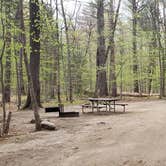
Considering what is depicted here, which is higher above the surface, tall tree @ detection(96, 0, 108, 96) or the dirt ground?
tall tree @ detection(96, 0, 108, 96)

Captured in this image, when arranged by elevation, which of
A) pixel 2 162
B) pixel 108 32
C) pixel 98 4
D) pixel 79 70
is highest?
pixel 98 4

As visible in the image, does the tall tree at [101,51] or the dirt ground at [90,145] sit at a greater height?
the tall tree at [101,51]

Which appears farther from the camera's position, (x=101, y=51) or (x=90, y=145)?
(x=101, y=51)

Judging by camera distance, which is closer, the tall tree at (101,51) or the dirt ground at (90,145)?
the dirt ground at (90,145)

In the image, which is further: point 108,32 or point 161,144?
point 108,32

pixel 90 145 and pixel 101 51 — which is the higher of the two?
pixel 101 51

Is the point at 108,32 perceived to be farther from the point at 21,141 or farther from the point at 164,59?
the point at 21,141

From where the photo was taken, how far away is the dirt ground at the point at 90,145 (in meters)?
6.64

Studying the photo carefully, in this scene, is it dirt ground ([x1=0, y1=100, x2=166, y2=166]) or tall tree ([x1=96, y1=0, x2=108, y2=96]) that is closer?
dirt ground ([x1=0, y1=100, x2=166, y2=166])

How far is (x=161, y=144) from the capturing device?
24.9ft

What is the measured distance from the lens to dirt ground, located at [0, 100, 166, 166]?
6.64m

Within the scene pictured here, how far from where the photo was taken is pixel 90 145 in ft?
26.1

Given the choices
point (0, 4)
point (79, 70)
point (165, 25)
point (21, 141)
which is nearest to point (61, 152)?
point (21, 141)

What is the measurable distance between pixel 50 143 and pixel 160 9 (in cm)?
2370
